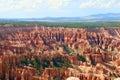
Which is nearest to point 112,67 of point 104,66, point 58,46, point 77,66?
point 104,66

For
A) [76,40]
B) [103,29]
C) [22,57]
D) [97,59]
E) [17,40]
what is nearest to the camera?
[22,57]

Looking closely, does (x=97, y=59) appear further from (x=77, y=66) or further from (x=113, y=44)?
(x=113, y=44)

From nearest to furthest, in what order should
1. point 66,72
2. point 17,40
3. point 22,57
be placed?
point 66,72, point 22,57, point 17,40

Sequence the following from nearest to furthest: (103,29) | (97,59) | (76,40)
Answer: (97,59), (76,40), (103,29)

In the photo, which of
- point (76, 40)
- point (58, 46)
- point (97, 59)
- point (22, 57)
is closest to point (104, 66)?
point (97, 59)

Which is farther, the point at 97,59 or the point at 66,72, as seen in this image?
the point at 97,59

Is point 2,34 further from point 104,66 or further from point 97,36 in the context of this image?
point 104,66
